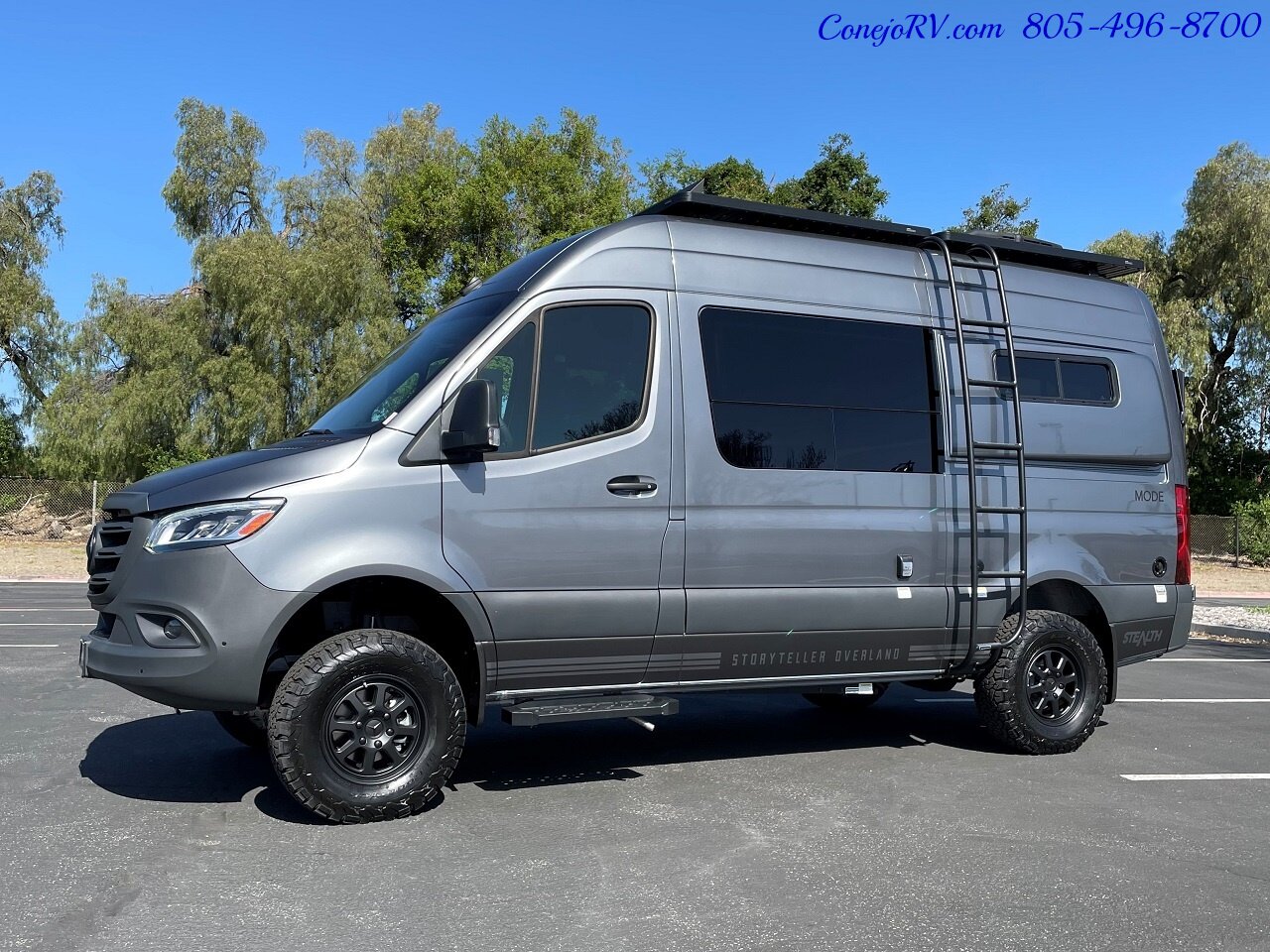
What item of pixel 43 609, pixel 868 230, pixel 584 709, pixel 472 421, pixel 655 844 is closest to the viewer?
pixel 655 844

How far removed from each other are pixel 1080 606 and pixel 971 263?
2.21 meters

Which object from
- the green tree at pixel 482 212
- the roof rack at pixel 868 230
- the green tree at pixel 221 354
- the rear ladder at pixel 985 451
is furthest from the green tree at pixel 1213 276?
the rear ladder at pixel 985 451

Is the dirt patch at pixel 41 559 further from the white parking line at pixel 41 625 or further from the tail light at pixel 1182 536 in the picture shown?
the tail light at pixel 1182 536

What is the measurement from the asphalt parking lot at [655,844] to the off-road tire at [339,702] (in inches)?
5.2

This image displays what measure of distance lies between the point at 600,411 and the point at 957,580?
2320 mm

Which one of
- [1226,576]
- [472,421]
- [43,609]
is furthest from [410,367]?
[1226,576]

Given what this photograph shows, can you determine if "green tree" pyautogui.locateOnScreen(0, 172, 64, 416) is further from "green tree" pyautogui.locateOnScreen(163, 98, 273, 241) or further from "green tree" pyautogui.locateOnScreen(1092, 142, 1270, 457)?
"green tree" pyautogui.locateOnScreen(1092, 142, 1270, 457)

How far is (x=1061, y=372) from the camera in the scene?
7.00 metres

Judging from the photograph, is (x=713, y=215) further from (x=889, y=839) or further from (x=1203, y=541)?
(x=1203, y=541)

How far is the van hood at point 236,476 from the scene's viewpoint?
484 cm

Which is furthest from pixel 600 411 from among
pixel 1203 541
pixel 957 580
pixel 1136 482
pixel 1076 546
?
pixel 1203 541

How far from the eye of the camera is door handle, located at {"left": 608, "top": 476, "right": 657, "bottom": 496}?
551 cm

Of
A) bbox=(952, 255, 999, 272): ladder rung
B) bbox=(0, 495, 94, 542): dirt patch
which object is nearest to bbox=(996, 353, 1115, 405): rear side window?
bbox=(952, 255, 999, 272): ladder rung

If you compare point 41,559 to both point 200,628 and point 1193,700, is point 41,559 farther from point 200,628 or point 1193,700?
point 1193,700
